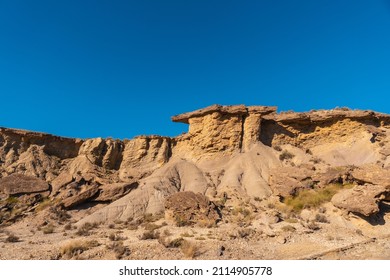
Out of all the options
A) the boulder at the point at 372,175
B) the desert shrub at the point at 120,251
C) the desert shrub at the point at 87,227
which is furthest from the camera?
the desert shrub at the point at 87,227

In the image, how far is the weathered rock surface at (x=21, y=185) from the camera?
77.8 feet

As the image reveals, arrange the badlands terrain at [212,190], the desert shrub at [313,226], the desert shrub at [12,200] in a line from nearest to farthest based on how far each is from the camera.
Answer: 1. the badlands terrain at [212,190]
2. the desert shrub at [313,226]
3. the desert shrub at [12,200]

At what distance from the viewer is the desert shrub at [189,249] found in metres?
11.0

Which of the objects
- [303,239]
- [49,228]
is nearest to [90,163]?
[49,228]

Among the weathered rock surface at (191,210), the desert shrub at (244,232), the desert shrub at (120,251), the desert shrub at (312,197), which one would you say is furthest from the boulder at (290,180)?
the desert shrub at (120,251)

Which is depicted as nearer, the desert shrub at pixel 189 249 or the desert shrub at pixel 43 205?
the desert shrub at pixel 189 249

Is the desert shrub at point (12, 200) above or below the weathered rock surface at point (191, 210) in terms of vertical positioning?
above

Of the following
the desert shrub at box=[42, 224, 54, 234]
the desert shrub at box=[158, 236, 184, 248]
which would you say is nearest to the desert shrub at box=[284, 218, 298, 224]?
the desert shrub at box=[158, 236, 184, 248]

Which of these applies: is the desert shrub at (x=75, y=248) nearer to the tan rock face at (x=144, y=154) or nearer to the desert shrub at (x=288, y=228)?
the desert shrub at (x=288, y=228)

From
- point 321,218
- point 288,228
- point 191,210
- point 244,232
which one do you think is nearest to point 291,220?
point 321,218

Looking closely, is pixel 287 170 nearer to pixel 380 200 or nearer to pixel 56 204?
pixel 380 200

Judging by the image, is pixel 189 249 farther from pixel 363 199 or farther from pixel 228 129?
pixel 228 129

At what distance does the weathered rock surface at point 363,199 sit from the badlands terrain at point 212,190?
0.06 metres

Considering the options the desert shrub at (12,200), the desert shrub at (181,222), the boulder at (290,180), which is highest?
the boulder at (290,180)
